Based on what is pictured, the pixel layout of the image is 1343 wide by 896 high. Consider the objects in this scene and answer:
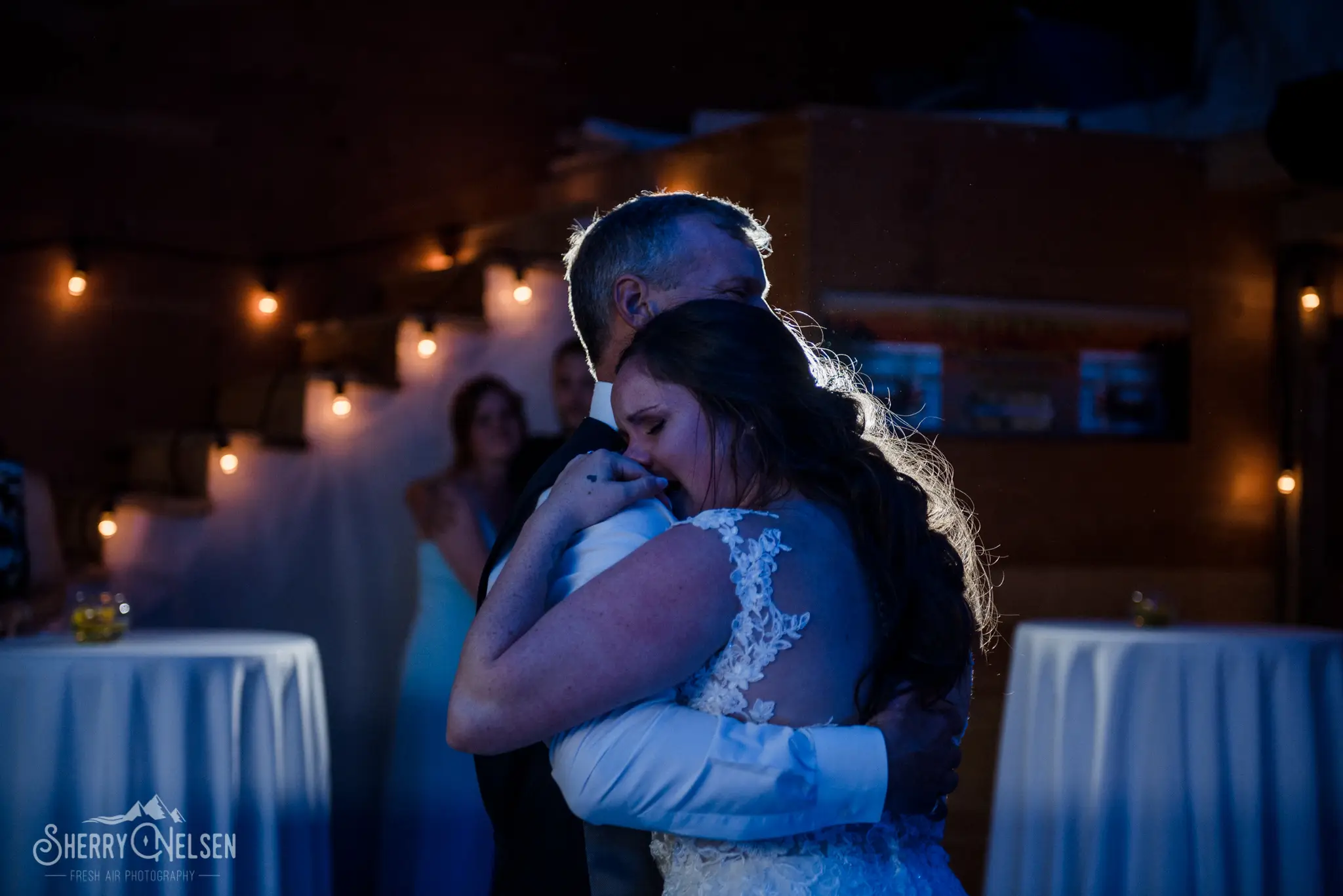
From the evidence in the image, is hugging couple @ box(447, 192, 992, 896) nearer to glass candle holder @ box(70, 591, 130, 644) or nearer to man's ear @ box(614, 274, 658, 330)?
man's ear @ box(614, 274, 658, 330)

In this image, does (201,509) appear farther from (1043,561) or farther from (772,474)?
(772,474)

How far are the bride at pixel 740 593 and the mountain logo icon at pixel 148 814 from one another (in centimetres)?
169

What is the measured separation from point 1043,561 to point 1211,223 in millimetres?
1402

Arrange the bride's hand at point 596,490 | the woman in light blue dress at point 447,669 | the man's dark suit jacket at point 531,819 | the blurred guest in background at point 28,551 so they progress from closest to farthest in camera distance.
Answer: the bride's hand at point 596,490, the man's dark suit jacket at point 531,819, the blurred guest in background at point 28,551, the woman in light blue dress at point 447,669

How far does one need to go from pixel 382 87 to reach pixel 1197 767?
4163mm

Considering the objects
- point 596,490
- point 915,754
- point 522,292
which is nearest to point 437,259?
point 522,292

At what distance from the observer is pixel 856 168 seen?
162 inches

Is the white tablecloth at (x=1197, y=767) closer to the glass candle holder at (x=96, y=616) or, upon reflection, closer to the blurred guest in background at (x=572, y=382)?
the blurred guest in background at (x=572, y=382)

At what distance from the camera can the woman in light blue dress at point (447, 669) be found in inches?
157

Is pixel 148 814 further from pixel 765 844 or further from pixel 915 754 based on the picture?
pixel 915 754

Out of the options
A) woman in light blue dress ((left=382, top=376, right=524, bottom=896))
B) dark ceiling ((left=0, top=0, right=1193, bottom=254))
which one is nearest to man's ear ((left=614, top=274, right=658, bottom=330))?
woman in light blue dress ((left=382, top=376, right=524, bottom=896))

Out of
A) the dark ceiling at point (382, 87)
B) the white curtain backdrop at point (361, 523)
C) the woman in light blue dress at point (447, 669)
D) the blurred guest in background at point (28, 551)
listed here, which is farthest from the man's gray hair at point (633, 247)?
the dark ceiling at point (382, 87)

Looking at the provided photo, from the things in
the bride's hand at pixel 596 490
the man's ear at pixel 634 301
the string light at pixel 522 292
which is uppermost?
the string light at pixel 522 292

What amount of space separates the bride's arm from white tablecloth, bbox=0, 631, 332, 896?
1734 mm
